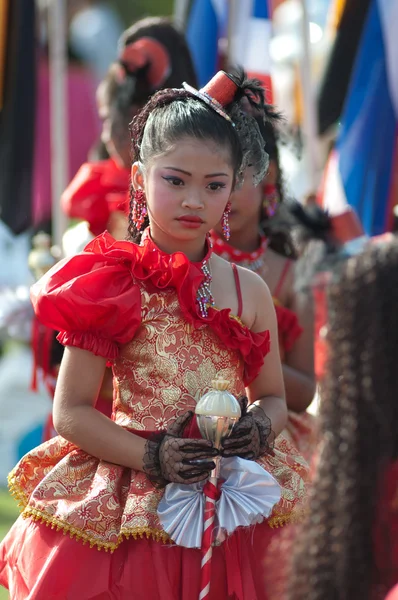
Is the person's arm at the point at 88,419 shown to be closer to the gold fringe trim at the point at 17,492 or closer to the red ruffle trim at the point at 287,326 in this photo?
the gold fringe trim at the point at 17,492

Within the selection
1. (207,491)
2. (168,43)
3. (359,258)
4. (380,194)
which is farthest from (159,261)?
(380,194)

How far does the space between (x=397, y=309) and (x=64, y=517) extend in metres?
1.09

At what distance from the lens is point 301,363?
3.91 m

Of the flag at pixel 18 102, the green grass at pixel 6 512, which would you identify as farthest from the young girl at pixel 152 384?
the flag at pixel 18 102

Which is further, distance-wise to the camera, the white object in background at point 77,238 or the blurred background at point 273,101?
the blurred background at point 273,101

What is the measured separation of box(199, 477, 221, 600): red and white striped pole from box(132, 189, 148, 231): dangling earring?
2.42 feet

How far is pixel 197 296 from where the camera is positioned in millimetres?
2727

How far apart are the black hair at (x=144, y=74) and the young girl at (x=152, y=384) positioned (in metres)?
2.16

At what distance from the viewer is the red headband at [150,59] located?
507 centimetres

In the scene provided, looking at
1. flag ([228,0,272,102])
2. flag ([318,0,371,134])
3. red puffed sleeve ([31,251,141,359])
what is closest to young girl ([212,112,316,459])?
red puffed sleeve ([31,251,141,359])

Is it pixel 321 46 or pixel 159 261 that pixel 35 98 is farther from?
pixel 321 46

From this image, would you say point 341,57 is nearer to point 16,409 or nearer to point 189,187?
point 16,409

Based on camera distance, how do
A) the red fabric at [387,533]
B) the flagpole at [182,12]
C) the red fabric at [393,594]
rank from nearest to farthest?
the red fabric at [393,594] → the red fabric at [387,533] → the flagpole at [182,12]

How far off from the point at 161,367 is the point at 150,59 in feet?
9.25
